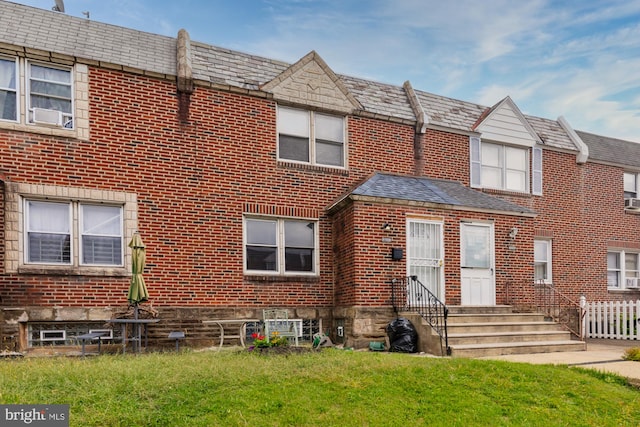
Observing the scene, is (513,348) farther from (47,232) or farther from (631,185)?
(631,185)

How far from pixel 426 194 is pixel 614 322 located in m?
7.11

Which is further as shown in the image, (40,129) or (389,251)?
(389,251)

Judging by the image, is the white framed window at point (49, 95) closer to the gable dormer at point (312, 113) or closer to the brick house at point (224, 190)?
the brick house at point (224, 190)

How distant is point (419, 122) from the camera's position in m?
14.0

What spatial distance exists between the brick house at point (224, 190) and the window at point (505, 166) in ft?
0.52

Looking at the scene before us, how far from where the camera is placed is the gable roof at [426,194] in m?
11.8

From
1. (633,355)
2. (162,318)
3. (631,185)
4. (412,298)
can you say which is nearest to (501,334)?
(412,298)

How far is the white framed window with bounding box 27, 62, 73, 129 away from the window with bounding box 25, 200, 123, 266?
1.84 m

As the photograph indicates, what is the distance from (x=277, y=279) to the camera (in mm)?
11922

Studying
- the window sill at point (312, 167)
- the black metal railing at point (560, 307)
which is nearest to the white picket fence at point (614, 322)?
the black metal railing at point (560, 307)

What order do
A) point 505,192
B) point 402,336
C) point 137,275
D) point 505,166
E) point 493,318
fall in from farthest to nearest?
1. point 505,166
2. point 505,192
3. point 493,318
4. point 402,336
5. point 137,275

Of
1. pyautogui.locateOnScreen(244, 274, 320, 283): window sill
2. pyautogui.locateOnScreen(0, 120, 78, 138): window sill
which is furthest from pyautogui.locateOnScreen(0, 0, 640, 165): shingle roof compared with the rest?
pyautogui.locateOnScreen(244, 274, 320, 283): window sill

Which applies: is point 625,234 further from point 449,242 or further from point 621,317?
point 449,242

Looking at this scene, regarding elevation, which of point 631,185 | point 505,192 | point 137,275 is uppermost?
point 631,185
